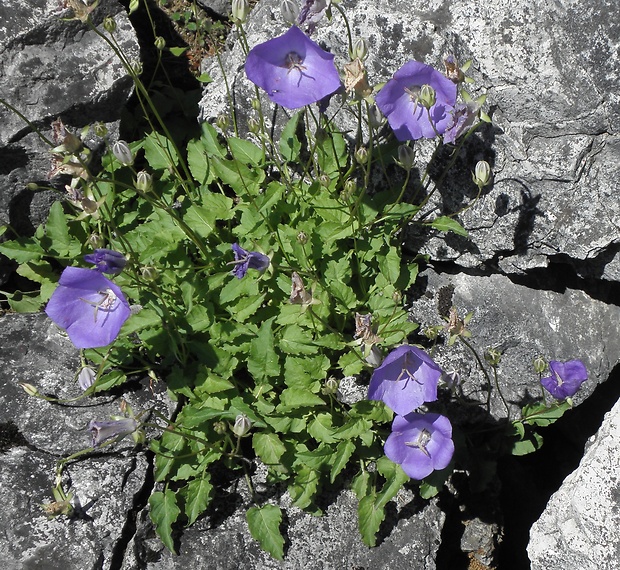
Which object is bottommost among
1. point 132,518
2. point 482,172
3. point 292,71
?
point 132,518

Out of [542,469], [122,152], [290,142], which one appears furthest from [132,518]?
[542,469]

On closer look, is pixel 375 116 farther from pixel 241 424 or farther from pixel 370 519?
pixel 370 519

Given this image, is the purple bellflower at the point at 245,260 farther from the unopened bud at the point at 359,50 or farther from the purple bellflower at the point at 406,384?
the unopened bud at the point at 359,50

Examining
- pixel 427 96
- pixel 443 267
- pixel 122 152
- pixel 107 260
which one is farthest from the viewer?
pixel 443 267

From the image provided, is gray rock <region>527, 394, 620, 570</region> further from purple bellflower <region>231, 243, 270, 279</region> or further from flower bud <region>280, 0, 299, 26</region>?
flower bud <region>280, 0, 299, 26</region>

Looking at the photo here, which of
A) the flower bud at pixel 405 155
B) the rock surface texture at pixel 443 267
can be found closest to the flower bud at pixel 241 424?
the rock surface texture at pixel 443 267

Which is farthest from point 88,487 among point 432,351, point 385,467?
point 432,351

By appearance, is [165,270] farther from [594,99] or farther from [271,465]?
[594,99]
